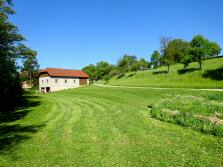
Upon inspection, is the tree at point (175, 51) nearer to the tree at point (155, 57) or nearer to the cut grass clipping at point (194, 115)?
the tree at point (155, 57)

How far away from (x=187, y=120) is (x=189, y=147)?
4.36 metres

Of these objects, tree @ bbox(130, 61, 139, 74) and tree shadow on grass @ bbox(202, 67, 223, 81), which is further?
tree @ bbox(130, 61, 139, 74)

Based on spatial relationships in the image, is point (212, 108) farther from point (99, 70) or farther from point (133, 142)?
point (99, 70)

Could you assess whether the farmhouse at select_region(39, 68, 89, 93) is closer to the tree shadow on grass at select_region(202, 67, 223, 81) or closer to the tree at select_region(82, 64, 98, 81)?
the tree at select_region(82, 64, 98, 81)

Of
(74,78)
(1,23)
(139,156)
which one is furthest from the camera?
(74,78)

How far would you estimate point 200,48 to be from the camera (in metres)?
61.6

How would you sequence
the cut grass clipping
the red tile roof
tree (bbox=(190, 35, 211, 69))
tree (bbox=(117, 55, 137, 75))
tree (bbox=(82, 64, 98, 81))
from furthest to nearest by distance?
tree (bbox=(82, 64, 98, 81)) < tree (bbox=(117, 55, 137, 75)) < the red tile roof < tree (bbox=(190, 35, 211, 69)) < the cut grass clipping

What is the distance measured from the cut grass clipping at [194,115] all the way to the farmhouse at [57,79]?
62.8 m

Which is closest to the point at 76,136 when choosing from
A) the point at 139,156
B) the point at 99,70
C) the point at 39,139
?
the point at 39,139

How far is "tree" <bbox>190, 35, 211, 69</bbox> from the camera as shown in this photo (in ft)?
202

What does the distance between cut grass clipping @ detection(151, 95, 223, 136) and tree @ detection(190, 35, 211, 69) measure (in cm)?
4480

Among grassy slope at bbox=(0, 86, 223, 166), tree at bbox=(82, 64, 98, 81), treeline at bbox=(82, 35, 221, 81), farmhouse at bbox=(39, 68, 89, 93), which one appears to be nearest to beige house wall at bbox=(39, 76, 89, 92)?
farmhouse at bbox=(39, 68, 89, 93)

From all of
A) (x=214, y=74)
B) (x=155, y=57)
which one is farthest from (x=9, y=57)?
(x=155, y=57)

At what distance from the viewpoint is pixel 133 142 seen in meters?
12.9
